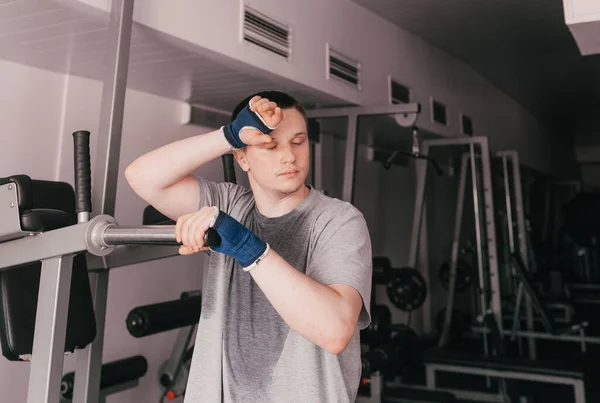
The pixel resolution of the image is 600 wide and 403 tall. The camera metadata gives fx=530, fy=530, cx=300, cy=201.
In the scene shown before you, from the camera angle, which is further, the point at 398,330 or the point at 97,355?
the point at 398,330

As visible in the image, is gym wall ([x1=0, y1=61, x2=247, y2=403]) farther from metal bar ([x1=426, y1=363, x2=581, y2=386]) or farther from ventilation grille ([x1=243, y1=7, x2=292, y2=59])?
metal bar ([x1=426, y1=363, x2=581, y2=386])

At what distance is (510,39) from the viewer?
160 inches

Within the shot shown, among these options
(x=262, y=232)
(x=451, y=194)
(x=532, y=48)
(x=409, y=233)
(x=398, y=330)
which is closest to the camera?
(x=262, y=232)

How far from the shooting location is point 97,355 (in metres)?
1.46

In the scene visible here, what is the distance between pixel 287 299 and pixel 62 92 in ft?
5.59

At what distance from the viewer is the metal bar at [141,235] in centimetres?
100

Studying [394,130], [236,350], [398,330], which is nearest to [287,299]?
[236,350]

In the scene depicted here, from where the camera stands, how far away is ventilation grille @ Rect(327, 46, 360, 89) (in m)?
2.75

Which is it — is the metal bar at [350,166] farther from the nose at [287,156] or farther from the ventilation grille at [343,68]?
the nose at [287,156]

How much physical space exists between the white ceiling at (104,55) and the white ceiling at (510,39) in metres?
1.17

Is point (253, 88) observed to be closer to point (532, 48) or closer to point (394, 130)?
point (394, 130)

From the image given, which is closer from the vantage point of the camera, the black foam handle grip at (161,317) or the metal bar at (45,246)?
the metal bar at (45,246)

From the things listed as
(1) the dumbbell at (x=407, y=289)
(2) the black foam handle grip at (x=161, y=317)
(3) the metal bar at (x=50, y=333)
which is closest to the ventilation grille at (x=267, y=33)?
(2) the black foam handle grip at (x=161, y=317)

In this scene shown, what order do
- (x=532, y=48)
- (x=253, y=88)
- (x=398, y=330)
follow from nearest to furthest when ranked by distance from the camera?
(x=253, y=88) < (x=398, y=330) < (x=532, y=48)
